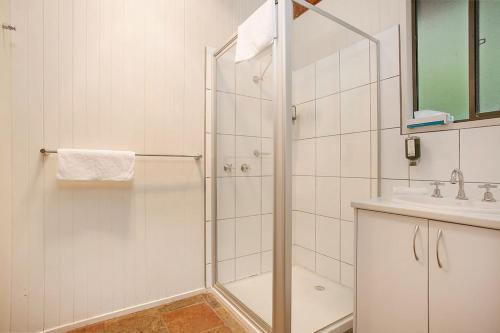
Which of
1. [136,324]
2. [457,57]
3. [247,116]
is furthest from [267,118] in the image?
[136,324]

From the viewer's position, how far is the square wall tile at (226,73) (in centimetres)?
167

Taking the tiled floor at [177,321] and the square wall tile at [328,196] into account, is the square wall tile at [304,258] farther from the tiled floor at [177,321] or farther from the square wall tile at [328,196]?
the tiled floor at [177,321]

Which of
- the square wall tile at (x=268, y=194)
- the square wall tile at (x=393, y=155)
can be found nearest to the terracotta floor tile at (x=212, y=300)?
the square wall tile at (x=268, y=194)

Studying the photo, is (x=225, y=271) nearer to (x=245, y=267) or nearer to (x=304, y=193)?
(x=245, y=267)

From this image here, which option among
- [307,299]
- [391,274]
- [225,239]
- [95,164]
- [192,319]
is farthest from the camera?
[225,239]

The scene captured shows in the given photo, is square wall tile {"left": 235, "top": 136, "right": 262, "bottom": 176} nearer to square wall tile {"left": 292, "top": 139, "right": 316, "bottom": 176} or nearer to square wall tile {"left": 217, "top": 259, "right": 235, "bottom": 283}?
square wall tile {"left": 292, "top": 139, "right": 316, "bottom": 176}

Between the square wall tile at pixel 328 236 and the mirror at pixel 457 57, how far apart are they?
3.04 feet

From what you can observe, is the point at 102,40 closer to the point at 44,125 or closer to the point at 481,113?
the point at 44,125

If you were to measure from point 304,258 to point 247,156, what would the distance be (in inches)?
38.7

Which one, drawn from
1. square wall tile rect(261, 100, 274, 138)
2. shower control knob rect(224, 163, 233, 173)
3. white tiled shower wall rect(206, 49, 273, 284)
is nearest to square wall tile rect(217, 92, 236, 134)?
white tiled shower wall rect(206, 49, 273, 284)

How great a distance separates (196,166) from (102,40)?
0.93 meters

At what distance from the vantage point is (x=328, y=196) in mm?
1811

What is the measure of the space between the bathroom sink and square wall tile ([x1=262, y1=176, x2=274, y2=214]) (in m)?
0.57

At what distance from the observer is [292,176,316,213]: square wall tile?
1.93 m
